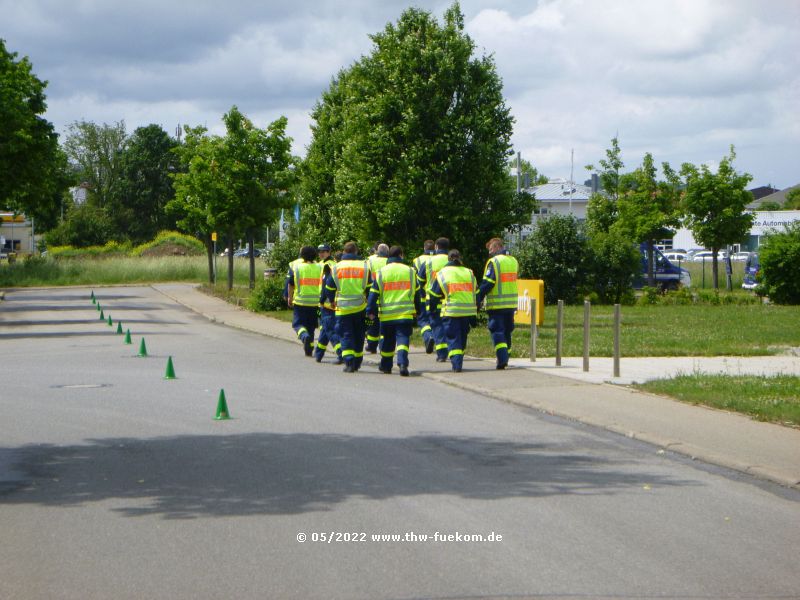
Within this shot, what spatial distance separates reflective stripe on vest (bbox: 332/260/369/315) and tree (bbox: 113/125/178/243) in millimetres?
93623

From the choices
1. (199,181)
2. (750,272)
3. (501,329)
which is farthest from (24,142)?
(750,272)

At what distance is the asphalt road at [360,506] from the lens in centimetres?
577

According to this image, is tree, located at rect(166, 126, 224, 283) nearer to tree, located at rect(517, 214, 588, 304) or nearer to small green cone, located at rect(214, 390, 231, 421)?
tree, located at rect(517, 214, 588, 304)

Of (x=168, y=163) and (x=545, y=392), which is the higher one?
(x=168, y=163)

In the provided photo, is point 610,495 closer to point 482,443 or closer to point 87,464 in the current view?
point 482,443

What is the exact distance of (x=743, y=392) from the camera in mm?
12867

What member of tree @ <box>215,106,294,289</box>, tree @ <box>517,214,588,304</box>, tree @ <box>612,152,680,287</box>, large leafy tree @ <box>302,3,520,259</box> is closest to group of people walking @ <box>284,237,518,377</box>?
large leafy tree @ <box>302,3,520,259</box>

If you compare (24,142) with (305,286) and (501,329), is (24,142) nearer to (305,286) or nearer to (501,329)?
(305,286)

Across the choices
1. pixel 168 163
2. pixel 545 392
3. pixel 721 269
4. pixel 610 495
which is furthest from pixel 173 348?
pixel 168 163

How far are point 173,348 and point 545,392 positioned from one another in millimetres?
10194

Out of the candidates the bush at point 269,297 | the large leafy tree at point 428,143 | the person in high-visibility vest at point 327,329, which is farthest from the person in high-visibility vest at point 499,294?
the bush at point 269,297

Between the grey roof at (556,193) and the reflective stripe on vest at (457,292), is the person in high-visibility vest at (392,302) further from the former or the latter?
the grey roof at (556,193)

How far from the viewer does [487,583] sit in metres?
5.67

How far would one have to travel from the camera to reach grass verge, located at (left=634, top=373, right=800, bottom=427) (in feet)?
37.3
